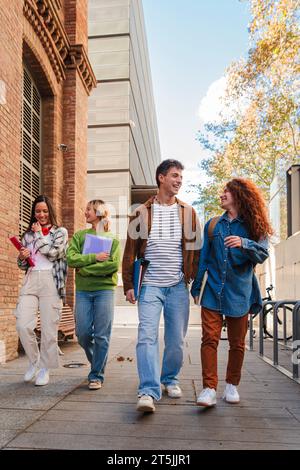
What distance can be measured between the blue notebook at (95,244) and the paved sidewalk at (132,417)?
4.42 feet

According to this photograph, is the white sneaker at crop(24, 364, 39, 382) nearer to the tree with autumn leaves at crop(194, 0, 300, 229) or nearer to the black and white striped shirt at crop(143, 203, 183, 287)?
the black and white striped shirt at crop(143, 203, 183, 287)

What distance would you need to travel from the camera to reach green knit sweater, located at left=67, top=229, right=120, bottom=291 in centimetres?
489

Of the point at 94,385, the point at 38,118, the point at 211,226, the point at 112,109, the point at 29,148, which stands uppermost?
the point at 112,109

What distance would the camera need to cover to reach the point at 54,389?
502 cm

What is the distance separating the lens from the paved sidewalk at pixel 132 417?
3.24 m

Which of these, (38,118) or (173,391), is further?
(38,118)

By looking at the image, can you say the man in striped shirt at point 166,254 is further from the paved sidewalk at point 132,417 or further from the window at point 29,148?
the window at point 29,148

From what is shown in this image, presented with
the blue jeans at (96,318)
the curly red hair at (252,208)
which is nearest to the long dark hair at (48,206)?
the blue jeans at (96,318)

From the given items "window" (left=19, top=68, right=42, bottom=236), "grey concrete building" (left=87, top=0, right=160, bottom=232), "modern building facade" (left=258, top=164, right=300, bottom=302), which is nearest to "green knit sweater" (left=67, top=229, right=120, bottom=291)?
"window" (left=19, top=68, right=42, bottom=236)

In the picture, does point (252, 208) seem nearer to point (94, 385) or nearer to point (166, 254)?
point (166, 254)

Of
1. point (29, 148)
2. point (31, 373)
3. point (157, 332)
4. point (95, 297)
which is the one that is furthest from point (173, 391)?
point (29, 148)

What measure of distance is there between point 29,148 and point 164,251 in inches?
256

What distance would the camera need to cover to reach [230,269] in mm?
4301
